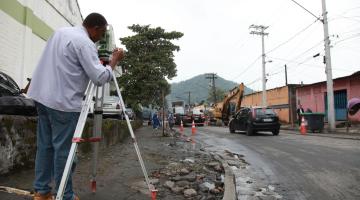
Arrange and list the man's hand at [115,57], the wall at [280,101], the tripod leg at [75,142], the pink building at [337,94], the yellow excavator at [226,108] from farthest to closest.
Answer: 1. the wall at [280,101]
2. the yellow excavator at [226,108]
3. the pink building at [337,94]
4. the man's hand at [115,57]
5. the tripod leg at [75,142]

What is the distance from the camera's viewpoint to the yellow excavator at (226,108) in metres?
35.3

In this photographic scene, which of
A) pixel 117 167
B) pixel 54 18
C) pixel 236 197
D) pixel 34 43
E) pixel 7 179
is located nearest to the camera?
pixel 7 179

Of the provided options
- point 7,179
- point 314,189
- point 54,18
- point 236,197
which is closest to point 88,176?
point 7,179

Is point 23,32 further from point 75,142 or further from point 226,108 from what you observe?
point 226,108

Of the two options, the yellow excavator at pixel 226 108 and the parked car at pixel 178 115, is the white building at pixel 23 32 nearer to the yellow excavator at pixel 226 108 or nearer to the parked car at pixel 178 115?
the yellow excavator at pixel 226 108

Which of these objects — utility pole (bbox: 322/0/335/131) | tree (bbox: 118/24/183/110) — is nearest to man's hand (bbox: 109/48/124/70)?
utility pole (bbox: 322/0/335/131)

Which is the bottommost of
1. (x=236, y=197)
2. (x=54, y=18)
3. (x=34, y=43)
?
(x=236, y=197)

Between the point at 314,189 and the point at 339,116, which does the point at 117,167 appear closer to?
the point at 314,189

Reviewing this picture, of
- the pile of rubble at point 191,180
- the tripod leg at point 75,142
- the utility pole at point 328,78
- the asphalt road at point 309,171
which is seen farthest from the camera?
the utility pole at point 328,78

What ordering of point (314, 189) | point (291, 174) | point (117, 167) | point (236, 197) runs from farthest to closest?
point (291, 174) < point (117, 167) < point (314, 189) < point (236, 197)

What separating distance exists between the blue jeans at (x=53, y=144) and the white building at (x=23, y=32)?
1163 cm

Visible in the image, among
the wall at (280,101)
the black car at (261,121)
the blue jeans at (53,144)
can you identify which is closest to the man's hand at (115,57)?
the blue jeans at (53,144)

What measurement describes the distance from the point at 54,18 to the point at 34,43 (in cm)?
358

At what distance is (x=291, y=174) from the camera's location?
27.4 feet
